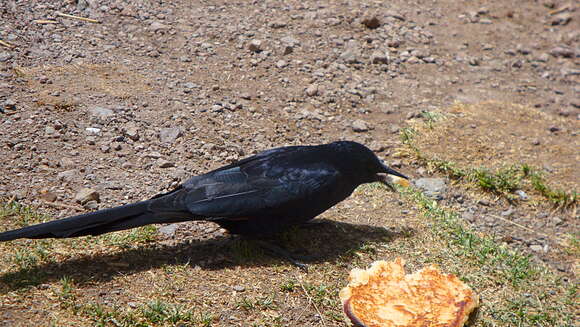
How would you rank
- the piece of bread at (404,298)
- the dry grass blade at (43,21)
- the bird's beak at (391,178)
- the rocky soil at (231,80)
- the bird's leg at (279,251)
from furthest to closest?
the dry grass blade at (43,21)
the rocky soil at (231,80)
the bird's beak at (391,178)
the bird's leg at (279,251)
the piece of bread at (404,298)

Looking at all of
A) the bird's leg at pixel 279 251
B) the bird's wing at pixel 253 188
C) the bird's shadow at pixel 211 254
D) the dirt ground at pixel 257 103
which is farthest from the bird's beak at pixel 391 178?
the bird's leg at pixel 279 251

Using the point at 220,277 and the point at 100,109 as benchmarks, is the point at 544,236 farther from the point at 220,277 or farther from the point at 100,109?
the point at 100,109

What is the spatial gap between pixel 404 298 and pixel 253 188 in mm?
1260

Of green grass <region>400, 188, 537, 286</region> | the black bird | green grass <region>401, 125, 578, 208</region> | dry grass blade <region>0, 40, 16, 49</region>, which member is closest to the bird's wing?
the black bird

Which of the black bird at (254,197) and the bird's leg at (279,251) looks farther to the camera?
the bird's leg at (279,251)

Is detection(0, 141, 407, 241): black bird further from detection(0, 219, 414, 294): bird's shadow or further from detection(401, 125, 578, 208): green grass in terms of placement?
detection(401, 125, 578, 208): green grass

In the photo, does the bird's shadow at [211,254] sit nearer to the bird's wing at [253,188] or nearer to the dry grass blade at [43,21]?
the bird's wing at [253,188]

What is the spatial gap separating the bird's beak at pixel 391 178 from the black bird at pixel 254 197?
0.76 feet

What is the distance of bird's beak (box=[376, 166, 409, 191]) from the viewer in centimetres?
503

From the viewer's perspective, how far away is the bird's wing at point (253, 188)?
14.1 ft

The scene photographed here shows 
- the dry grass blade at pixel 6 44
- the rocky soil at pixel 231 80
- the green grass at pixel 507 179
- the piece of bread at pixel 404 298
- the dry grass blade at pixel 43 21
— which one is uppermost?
the dry grass blade at pixel 43 21

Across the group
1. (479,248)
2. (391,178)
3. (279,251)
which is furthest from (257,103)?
(479,248)

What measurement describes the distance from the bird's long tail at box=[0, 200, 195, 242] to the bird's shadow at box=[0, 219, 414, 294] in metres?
0.24

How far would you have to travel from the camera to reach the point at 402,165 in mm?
6168
